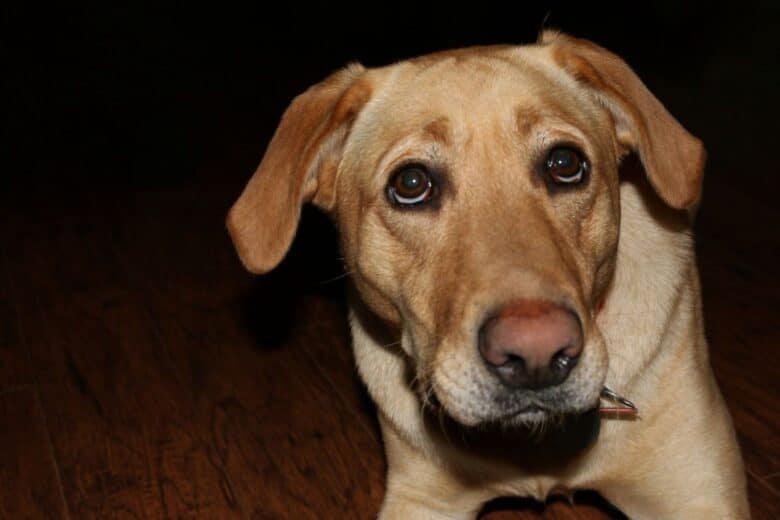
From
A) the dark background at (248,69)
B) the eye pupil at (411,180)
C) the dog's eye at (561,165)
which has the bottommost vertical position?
the dark background at (248,69)

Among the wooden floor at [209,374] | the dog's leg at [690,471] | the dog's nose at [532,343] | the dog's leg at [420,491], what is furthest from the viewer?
the wooden floor at [209,374]

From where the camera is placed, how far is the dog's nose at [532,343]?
1649 millimetres

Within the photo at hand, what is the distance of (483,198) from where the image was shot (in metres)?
1.94

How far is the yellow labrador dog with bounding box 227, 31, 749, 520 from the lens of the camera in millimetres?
1791

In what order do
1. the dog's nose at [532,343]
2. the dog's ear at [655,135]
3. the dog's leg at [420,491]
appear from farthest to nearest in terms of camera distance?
1. the dog's leg at [420,491]
2. the dog's ear at [655,135]
3. the dog's nose at [532,343]

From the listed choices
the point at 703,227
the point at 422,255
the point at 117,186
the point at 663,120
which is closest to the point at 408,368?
the point at 422,255

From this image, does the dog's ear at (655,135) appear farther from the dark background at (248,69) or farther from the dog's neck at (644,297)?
the dark background at (248,69)

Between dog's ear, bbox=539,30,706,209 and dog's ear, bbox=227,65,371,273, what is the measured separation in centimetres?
58

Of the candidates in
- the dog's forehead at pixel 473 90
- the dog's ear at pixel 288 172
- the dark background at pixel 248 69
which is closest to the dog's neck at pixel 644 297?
the dog's forehead at pixel 473 90

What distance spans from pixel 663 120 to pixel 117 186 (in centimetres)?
396

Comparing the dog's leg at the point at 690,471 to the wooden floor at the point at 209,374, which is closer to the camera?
the dog's leg at the point at 690,471

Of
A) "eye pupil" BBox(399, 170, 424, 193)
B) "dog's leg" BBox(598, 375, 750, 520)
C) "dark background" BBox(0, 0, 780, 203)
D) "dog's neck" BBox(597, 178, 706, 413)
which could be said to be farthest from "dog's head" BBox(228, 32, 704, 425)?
"dark background" BBox(0, 0, 780, 203)

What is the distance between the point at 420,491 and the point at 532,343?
35.7 inches

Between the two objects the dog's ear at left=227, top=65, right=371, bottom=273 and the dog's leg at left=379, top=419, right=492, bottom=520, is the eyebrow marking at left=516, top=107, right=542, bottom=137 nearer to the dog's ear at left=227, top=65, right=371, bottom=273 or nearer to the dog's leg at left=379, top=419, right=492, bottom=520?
the dog's ear at left=227, top=65, right=371, bottom=273
